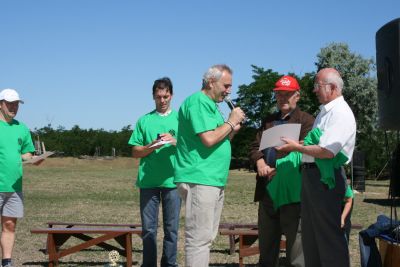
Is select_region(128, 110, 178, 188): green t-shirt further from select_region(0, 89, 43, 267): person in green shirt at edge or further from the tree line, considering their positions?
the tree line

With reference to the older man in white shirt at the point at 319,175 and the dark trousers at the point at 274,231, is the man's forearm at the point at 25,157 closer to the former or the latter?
the dark trousers at the point at 274,231

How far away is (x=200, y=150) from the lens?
430 cm

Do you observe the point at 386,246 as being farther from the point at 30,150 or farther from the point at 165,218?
the point at 30,150

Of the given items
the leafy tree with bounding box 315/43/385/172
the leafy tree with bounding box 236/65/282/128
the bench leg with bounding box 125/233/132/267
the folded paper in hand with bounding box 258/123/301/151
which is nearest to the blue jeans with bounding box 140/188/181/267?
the bench leg with bounding box 125/233/132/267

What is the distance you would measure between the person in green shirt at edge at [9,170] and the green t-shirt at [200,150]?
2043 mm

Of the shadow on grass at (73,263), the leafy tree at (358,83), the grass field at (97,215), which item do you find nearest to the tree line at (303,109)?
the leafy tree at (358,83)

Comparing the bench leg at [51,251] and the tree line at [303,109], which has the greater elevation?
the tree line at [303,109]

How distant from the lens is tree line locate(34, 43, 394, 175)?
144 feet

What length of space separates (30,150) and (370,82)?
1748 inches

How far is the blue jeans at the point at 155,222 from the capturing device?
5.49m

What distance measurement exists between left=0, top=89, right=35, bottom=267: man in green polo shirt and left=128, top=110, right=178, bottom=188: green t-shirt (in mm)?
1175

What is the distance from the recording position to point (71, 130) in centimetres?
6519

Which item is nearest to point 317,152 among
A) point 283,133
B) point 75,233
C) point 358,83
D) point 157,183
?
point 283,133

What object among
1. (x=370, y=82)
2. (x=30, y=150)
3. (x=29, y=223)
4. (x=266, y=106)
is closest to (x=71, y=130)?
(x=266, y=106)
